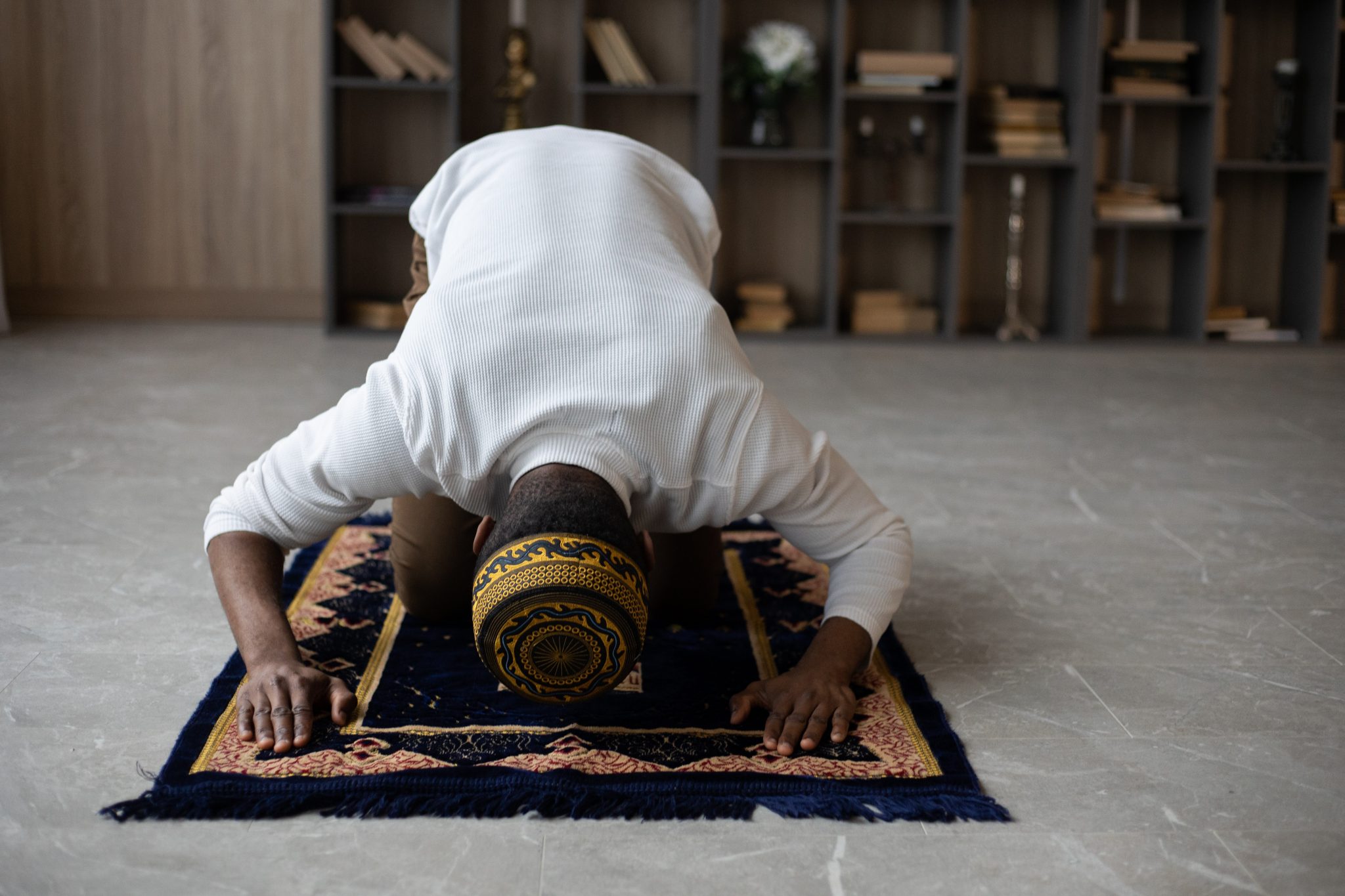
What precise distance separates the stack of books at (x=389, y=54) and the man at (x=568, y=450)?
3.33 meters

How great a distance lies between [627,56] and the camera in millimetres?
4867

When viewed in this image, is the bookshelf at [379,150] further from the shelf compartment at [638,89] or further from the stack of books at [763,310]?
the stack of books at [763,310]

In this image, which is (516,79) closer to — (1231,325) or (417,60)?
(417,60)

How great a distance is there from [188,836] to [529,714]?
0.44 m

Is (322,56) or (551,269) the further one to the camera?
(322,56)

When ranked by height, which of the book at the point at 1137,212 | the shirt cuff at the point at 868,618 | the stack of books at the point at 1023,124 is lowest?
the shirt cuff at the point at 868,618

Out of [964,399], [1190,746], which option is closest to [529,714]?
[1190,746]

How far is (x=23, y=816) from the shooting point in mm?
1330

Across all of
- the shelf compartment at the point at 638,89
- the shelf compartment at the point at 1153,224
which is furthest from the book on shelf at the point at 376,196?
the shelf compartment at the point at 1153,224

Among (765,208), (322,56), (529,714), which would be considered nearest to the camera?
(529,714)

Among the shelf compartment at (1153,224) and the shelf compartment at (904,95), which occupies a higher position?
the shelf compartment at (904,95)

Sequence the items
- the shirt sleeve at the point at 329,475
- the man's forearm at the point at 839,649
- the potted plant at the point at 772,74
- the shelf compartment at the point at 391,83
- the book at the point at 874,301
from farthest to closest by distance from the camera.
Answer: the book at the point at 874,301 < the potted plant at the point at 772,74 < the shelf compartment at the point at 391,83 < the man's forearm at the point at 839,649 < the shirt sleeve at the point at 329,475

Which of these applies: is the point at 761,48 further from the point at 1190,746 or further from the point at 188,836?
the point at 188,836

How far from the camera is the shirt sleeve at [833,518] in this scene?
1509 mm
